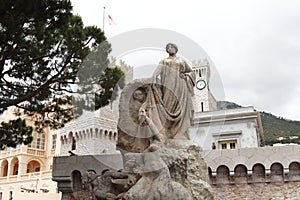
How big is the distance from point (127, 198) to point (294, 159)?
6799 millimetres

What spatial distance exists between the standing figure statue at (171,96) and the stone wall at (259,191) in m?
4.77

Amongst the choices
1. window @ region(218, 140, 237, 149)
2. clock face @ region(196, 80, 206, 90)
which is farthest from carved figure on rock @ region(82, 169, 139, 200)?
clock face @ region(196, 80, 206, 90)

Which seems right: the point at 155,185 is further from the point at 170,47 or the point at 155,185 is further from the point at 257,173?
the point at 257,173

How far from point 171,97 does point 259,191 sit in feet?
18.1

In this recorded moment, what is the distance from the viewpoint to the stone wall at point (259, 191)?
9.97m

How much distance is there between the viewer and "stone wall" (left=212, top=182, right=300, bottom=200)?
32.7ft

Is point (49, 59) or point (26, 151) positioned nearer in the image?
point (49, 59)

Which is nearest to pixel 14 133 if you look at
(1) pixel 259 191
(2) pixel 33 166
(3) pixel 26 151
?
(1) pixel 259 191

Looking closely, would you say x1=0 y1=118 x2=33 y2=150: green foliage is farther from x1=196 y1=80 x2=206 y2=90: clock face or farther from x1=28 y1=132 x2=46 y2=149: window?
x1=196 y1=80 x2=206 y2=90: clock face

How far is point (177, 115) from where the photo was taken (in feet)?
20.6

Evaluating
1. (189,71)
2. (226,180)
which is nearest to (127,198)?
(189,71)

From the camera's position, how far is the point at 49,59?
9.54 metres

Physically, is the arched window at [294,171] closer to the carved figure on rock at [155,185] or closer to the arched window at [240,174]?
the arched window at [240,174]

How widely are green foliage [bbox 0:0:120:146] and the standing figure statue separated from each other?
10.9 feet
